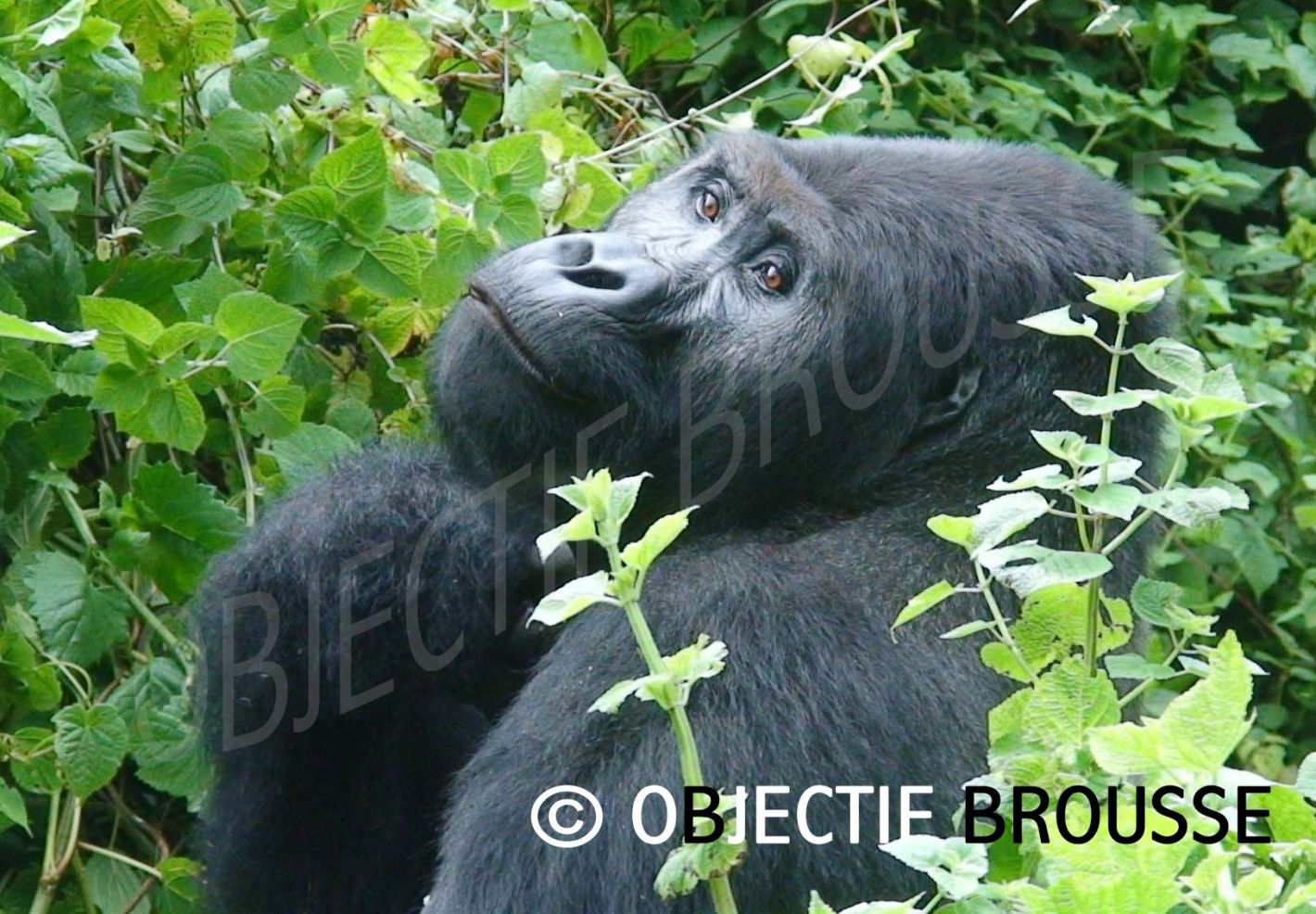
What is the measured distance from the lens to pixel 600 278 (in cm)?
276

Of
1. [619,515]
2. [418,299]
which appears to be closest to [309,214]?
[418,299]

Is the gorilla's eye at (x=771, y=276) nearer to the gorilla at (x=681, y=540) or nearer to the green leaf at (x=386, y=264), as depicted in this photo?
the gorilla at (x=681, y=540)

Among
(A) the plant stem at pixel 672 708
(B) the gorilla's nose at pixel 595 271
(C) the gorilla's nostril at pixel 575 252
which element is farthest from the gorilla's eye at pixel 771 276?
(A) the plant stem at pixel 672 708

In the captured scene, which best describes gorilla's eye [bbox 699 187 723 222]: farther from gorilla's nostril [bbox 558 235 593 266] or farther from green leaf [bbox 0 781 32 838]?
green leaf [bbox 0 781 32 838]

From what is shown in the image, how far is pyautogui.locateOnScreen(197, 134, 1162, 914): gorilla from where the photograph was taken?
2391 millimetres

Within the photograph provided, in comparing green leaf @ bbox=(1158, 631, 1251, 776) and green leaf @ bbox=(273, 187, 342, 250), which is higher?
green leaf @ bbox=(1158, 631, 1251, 776)

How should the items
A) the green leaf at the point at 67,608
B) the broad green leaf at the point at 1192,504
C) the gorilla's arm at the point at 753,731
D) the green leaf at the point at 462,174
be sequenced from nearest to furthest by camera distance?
the broad green leaf at the point at 1192,504, the gorilla's arm at the point at 753,731, the green leaf at the point at 67,608, the green leaf at the point at 462,174

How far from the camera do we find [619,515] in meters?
1.89

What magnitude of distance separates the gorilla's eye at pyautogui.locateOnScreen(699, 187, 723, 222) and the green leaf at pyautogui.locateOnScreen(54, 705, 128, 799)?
116 cm

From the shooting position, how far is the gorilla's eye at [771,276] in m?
2.86

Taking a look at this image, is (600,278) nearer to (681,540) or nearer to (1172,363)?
(681,540)

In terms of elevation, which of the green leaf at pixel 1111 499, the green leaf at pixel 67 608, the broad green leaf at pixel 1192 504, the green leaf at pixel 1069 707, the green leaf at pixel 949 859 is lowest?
the green leaf at pixel 67 608
